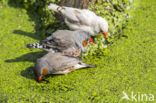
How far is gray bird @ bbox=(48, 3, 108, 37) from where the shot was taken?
4.62 metres

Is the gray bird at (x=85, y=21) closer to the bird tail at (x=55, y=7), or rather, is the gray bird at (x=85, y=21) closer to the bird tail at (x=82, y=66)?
the bird tail at (x=55, y=7)

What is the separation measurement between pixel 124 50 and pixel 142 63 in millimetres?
508

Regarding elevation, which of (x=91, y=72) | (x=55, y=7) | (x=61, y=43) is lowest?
(x=91, y=72)

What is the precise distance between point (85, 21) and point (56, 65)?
1216 millimetres

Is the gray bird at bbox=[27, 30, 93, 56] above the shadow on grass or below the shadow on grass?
above

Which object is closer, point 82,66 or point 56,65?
point 56,65

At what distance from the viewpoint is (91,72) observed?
4051 mm

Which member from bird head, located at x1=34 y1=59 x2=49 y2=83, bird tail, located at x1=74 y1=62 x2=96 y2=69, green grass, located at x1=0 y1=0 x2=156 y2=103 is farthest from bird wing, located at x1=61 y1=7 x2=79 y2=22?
bird head, located at x1=34 y1=59 x2=49 y2=83

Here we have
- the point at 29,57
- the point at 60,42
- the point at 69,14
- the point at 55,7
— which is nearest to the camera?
the point at 60,42

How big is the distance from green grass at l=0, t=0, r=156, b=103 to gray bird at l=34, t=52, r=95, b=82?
122 mm

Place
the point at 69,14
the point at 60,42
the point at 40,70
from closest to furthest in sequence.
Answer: the point at 40,70, the point at 60,42, the point at 69,14

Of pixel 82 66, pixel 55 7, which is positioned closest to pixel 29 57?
pixel 82 66

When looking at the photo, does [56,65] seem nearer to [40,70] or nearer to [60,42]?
[40,70]

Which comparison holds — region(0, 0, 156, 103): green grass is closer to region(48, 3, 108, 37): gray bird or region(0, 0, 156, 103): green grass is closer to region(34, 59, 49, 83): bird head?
region(34, 59, 49, 83): bird head
